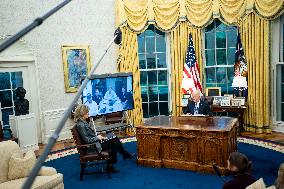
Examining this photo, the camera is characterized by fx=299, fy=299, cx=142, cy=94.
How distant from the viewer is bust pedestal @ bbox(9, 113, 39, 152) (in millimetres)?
6625

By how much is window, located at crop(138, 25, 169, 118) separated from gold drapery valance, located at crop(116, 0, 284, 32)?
0.52 meters

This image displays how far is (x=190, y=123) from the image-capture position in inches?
215

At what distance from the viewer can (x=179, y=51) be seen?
7.97 meters

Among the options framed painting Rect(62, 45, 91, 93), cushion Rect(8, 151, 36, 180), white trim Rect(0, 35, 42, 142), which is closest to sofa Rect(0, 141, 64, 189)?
cushion Rect(8, 151, 36, 180)

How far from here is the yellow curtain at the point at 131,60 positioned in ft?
25.9

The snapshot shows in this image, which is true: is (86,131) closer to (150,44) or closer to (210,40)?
(150,44)

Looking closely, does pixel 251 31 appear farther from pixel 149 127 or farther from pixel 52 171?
pixel 52 171

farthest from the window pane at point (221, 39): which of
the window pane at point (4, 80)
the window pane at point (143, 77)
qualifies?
the window pane at point (4, 80)

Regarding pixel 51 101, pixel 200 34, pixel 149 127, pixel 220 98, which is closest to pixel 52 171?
pixel 149 127

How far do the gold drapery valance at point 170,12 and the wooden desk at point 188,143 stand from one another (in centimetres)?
306

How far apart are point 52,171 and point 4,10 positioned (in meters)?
4.35

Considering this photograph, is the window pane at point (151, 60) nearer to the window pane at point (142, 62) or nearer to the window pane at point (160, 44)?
the window pane at point (142, 62)

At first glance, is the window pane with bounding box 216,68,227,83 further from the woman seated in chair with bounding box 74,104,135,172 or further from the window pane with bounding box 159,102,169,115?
the woman seated in chair with bounding box 74,104,135,172

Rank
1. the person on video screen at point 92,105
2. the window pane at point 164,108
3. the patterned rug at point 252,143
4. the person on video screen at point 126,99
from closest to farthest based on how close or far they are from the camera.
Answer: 1. the patterned rug at point 252,143
2. the person on video screen at point 92,105
3. the person on video screen at point 126,99
4. the window pane at point 164,108
